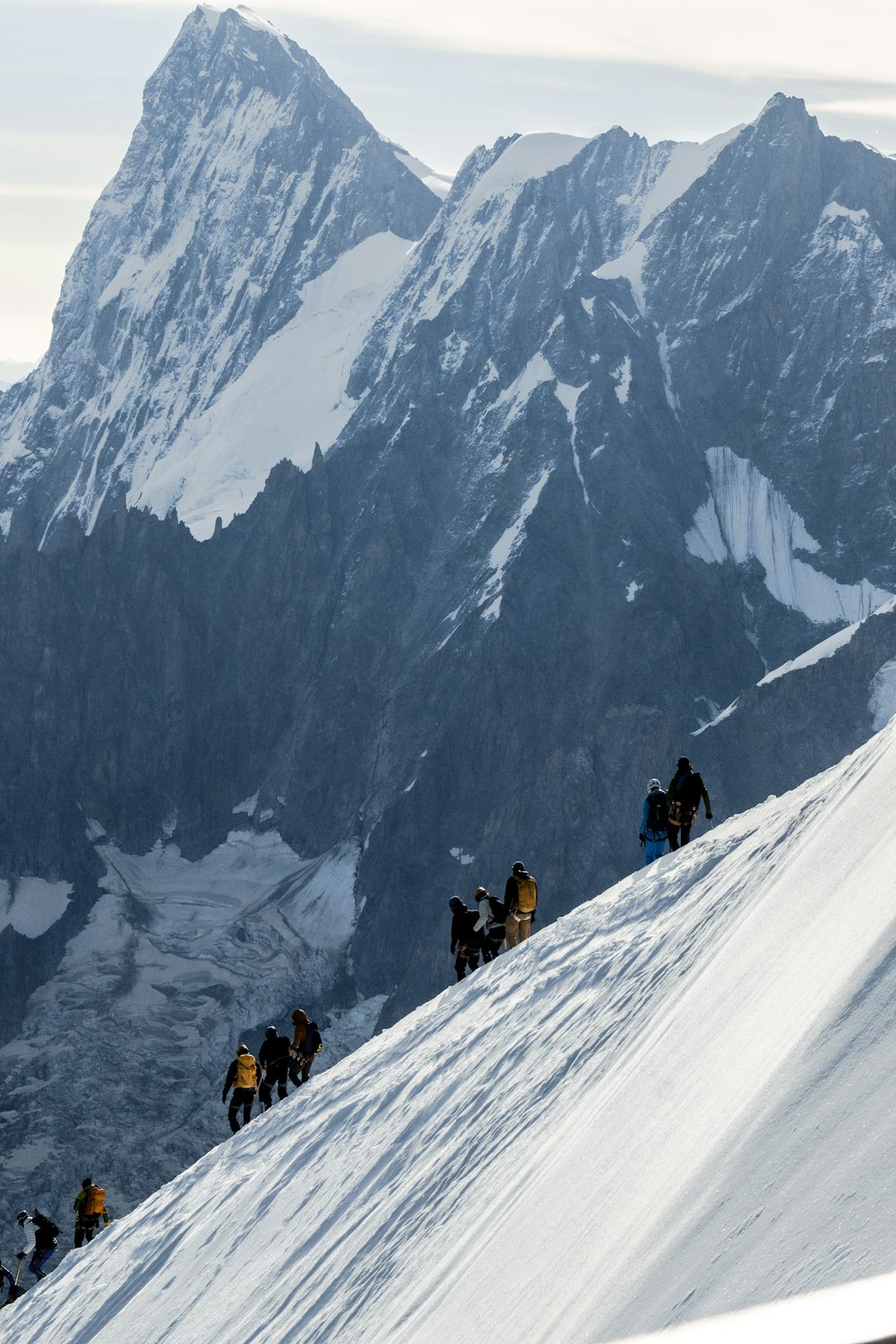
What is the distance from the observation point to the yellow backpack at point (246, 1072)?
3253cm

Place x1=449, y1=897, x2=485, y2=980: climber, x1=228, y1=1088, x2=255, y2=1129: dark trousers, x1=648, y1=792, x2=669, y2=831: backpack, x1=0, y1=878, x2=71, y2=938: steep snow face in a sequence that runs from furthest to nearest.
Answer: x1=0, y1=878, x2=71, y2=938: steep snow face → x1=228, y1=1088, x2=255, y2=1129: dark trousers → x1=449, y1=897, x2=485, y2=980: climber → x1=648, y1=792, x2=669, y2=831: backpack

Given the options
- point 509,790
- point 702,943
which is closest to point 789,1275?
point 702,943

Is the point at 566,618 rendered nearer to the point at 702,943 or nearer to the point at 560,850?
the point at 560,850

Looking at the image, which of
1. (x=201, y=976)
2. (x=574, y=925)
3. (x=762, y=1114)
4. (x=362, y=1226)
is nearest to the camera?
(x=762, y=1114)

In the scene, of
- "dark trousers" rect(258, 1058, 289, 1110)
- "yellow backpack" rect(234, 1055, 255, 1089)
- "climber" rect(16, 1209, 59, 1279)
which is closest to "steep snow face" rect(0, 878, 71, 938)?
"climber" rect(16, 1209, 59, 1279)

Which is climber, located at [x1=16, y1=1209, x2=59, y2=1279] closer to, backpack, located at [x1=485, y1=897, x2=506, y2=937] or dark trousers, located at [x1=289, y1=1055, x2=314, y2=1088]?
dark trousers, located at [x1=289, y1=1055, x2=314, y2=1088]

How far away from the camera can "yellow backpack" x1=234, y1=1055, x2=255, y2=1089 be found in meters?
32.5

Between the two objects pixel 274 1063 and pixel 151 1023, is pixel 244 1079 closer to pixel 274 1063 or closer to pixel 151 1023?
pixel 274 1063

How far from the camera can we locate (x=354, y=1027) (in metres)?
166

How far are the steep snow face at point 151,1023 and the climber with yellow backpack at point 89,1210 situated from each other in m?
110

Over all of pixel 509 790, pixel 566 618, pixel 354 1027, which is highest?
pixel 566 618

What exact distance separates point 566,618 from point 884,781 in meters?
178

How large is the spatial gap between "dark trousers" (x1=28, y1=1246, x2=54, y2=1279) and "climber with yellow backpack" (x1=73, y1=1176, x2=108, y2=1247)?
1.87 feet

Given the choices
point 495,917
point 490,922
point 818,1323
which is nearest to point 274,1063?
point 490,922
